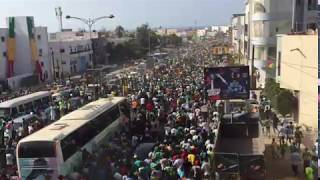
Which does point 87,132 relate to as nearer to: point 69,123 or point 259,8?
point 69,123

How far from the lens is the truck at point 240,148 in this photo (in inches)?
525

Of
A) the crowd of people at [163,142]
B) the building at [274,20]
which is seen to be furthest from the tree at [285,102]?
the building at [274,20]

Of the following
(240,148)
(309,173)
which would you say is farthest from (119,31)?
(309,173)

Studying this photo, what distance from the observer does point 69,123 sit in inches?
672

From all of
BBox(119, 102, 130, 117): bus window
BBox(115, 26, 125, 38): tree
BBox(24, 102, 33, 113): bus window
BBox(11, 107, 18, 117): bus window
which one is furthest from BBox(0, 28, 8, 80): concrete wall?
BBox(115, 26, 125, 38): tree

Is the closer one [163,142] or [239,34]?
[163,142]

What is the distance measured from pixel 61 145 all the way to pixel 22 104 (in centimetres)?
1314

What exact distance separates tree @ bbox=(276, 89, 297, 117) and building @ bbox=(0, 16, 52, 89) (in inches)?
1382

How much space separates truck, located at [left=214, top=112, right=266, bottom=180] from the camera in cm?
1334

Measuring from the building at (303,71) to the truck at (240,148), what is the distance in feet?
12.3

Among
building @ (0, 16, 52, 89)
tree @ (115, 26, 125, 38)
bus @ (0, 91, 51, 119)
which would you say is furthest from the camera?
tree @ (115, 26, 125, 38)

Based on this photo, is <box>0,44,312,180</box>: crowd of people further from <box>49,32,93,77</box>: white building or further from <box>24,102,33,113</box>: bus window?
<box>49,32,93,77</box>: white building

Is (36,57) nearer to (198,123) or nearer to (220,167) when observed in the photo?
(198,123)

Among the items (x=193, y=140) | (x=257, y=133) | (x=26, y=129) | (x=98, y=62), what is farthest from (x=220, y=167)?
(x=98, y=62)
